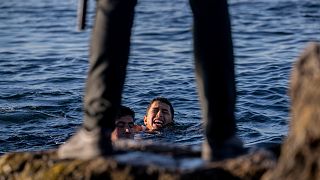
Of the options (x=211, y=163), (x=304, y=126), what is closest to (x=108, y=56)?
(x=211, y=163)

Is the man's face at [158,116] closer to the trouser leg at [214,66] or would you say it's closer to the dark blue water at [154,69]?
the dark blue water at [154,69]

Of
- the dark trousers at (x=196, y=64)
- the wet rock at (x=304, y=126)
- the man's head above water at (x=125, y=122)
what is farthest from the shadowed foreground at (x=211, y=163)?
the man's head above water at (x=125, y=122)

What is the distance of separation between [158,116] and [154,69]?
13.4 feet

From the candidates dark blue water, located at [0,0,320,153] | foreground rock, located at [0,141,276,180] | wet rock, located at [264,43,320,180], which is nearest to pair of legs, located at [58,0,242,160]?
foreground rock, located at [0,141,276,180]

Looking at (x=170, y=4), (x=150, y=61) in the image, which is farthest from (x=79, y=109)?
(x=170, y=4)

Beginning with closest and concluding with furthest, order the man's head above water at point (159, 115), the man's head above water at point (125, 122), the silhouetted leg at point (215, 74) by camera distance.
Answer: the silhouetted leg at point (215, 74) → the man's head above water at point (125, 122) → the man's head above water at point (159, 115)

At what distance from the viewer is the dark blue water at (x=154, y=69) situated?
13664mm

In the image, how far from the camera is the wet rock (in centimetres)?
441

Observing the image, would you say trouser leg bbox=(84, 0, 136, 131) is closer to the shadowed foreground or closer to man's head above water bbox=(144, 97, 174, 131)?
the shadowed foreground

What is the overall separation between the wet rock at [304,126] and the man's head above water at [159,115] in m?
8.43

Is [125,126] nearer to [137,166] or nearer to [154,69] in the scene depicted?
[154,69]

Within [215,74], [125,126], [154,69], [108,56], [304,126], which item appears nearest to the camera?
[304,126]

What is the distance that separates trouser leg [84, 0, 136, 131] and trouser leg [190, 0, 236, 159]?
1.36ft

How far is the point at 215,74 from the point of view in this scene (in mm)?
5156
